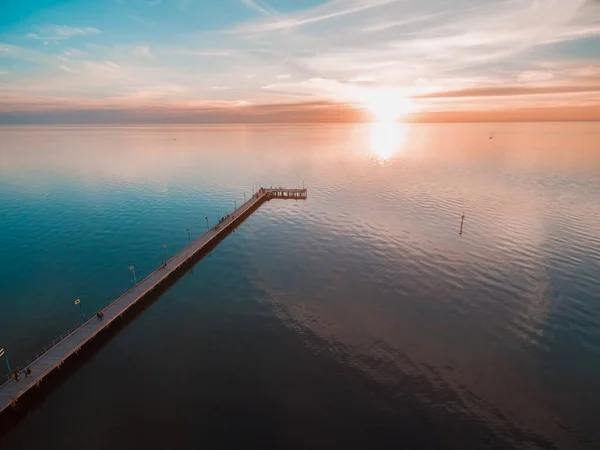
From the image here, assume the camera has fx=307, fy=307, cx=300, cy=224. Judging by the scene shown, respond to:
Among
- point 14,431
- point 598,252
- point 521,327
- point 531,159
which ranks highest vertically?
point 531,159

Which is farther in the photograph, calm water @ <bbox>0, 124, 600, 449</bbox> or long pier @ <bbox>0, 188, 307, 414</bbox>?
long pier @ <bbox>0, 188, 307, 414</bbox>

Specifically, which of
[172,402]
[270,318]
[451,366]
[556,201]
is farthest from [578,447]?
[556,201]

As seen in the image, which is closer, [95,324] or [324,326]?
[95,324]

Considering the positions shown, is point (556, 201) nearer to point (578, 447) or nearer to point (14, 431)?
point (578, 447)

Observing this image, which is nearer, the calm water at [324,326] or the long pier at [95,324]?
the calm water at [324,326]
